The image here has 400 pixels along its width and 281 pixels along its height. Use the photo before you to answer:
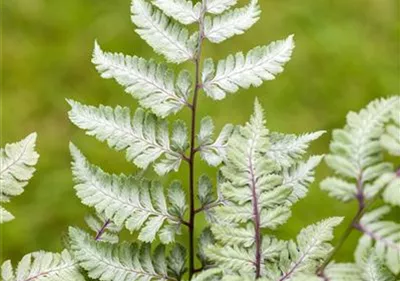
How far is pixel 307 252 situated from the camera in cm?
90

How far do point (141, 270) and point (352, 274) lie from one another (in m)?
0.30

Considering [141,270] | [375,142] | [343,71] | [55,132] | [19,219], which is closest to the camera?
[375,142]

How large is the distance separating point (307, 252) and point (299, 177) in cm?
14

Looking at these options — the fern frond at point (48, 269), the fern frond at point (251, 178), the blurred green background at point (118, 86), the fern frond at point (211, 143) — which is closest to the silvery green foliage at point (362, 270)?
the fern frond at point (251, 178)

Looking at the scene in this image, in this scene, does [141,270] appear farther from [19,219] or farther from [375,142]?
[19,219]

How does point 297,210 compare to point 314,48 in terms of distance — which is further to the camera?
point 314,48

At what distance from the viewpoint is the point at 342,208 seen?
2.57 meters

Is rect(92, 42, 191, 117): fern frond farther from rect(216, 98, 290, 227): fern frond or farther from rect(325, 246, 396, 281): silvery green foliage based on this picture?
rect(325, 246, 396, 281): silvery green foliage

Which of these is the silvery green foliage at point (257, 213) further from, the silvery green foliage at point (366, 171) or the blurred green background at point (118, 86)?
the blurred green background at point (118, 86)

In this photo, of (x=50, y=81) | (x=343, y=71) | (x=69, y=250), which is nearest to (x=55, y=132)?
(x=50, y=81)

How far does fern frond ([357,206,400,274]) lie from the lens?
786 mm

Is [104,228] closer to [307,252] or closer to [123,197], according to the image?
[123,197]

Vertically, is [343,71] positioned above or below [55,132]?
above

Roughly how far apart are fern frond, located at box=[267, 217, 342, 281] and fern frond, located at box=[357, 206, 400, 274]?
9 cm
